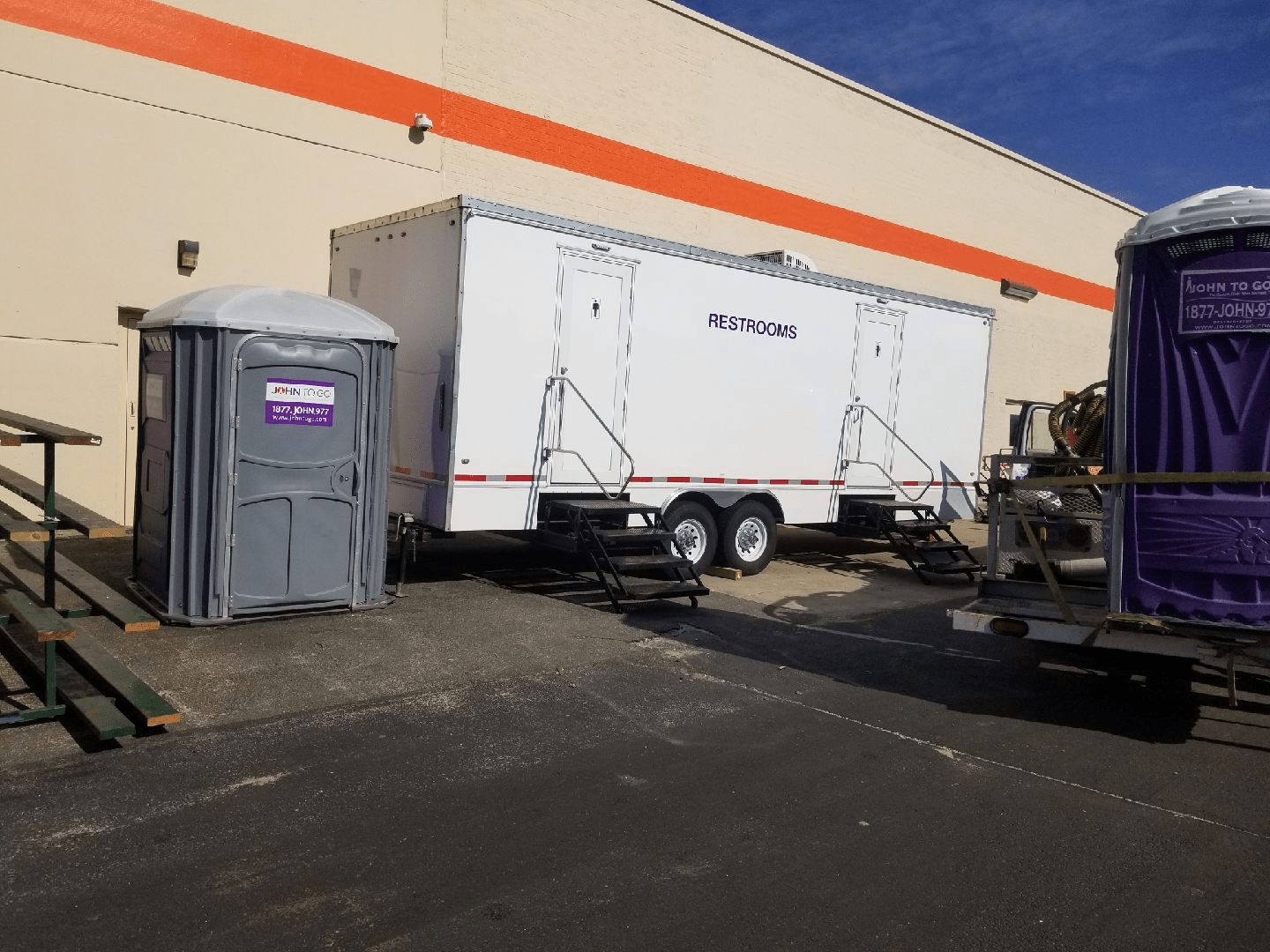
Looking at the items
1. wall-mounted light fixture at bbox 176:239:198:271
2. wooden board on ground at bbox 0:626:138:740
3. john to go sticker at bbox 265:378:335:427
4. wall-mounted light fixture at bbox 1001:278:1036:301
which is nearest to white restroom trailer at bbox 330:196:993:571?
john to go sticker at bbox 265:378:335:427

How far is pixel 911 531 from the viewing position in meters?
12.7

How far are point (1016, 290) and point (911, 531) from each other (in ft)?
39.3

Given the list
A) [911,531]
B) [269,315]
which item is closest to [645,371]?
[269,315]

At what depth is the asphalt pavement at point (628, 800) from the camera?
3764 mm

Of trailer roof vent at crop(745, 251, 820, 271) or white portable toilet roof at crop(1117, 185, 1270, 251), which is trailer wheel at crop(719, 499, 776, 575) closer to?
trailer roof vent at crop(745, 251, 820, 271)

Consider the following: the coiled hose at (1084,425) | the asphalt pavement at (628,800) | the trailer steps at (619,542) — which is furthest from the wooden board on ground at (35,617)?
the coiled hose at (1084,425)

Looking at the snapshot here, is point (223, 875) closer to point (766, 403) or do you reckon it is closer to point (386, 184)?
point (766, 403)

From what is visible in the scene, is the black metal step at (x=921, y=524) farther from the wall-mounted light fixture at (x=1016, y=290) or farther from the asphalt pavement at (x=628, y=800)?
the wall-mounted light fixture at (x=1016, y=290)

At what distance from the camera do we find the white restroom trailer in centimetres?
914

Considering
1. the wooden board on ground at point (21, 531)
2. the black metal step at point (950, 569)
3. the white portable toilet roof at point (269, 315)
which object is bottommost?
the black metal step at point (950, 569)

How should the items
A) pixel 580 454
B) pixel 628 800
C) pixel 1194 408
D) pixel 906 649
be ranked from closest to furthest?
1. pixel 628 800
2. pixel 1194 408
3. pixel 906 649
4. pixel 580 454

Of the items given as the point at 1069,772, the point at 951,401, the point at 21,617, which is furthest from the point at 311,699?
the point at 951,401

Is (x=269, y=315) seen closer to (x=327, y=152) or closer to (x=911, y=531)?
(x=327, y=152)

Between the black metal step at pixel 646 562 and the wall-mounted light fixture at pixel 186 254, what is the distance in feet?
18.7
